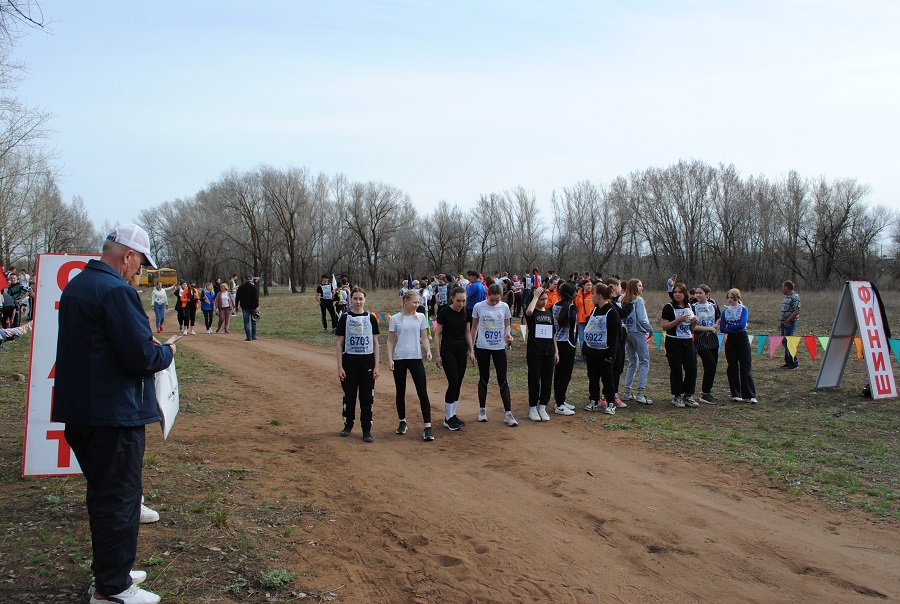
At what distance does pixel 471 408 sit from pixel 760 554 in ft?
19.1

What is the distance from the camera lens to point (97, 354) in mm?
3492

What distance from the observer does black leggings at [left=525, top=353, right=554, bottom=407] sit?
8945 millimetres

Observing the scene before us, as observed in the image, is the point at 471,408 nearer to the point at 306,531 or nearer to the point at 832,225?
the point at 306,531

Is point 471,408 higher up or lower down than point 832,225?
lower down

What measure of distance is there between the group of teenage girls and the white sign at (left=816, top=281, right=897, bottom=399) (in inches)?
85.1

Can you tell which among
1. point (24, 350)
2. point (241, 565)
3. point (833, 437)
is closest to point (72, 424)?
point (241, 565)

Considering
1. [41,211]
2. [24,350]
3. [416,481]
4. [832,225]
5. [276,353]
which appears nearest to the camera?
[416,481]

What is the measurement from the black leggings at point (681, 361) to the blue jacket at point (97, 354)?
8.45 m

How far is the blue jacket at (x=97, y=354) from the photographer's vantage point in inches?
136

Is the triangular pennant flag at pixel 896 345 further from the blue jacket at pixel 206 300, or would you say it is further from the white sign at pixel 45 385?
the blue jacket at pixel 206 300

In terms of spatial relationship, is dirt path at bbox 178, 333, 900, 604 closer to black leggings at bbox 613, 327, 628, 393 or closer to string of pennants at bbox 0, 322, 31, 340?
black leggings at bbox 613, 327, 628, 393

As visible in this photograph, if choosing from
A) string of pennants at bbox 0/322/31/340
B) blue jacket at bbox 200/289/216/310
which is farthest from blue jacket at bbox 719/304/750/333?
blue jacket at bbox 200/289/216/310

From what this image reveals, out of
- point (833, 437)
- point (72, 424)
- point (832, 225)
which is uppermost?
point (832, 225)

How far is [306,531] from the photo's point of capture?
16.1ft
